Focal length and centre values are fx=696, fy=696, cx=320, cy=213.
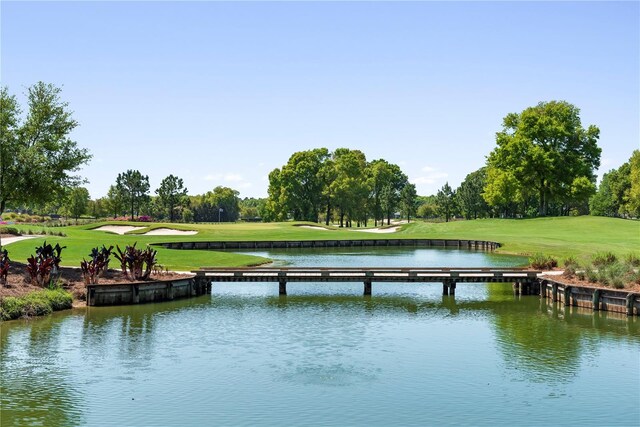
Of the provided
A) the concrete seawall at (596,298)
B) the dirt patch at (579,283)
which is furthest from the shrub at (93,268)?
the dirt patch at (579,283)

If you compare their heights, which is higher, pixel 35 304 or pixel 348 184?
pixel 348 184

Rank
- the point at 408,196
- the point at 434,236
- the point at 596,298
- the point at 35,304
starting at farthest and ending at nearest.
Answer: the point at 408,196 < the point at 434,236 < the point at 596,298 < the point at 35,304

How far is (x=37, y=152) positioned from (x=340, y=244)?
54097mm

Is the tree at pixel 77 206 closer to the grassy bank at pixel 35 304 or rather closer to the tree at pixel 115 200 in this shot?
the tree at pixel 115 200

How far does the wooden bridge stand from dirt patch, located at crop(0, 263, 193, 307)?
10.3 feet

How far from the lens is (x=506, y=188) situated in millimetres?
118625

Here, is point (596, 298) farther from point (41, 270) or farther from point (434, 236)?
point (434, 236)

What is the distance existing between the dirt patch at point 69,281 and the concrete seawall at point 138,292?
849 mm

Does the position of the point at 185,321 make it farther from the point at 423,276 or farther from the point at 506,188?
the point at 506,188

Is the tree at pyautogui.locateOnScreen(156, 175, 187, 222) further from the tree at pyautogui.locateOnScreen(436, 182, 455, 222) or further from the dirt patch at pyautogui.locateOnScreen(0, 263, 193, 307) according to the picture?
the dirt patch at pyautogui.locateOnScreen(0, 263, 193, 307)

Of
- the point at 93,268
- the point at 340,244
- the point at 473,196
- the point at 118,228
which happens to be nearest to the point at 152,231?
the point at 118,228

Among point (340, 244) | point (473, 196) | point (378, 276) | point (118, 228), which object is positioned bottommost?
point (378, 276)

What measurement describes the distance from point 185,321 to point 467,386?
17387 mm

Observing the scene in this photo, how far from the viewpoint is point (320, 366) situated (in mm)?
26438
